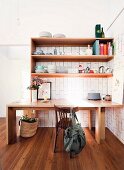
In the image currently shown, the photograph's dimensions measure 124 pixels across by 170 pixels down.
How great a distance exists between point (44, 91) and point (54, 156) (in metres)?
1.43

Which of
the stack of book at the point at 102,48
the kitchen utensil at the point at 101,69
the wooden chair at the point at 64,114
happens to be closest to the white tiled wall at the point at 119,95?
the stack of book at the point at 102,48

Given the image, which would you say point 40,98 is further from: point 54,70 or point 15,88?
point 15,88

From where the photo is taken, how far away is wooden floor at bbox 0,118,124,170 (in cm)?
177

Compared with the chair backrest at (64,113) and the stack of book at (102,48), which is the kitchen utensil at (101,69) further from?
the chair backrest at (64,113)

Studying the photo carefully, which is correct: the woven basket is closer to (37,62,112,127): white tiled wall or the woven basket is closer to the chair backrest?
the chair backrest

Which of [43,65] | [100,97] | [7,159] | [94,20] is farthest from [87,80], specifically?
[7,159]

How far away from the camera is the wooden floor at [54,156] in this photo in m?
1.77

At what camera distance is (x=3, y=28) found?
3.14m

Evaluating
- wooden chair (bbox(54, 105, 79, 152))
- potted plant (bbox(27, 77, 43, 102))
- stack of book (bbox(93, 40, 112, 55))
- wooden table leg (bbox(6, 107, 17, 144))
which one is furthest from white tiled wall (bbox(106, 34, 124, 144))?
wooden table leg (bbox(6, 107, 17, 144))

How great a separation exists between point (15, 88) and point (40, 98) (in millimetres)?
1669

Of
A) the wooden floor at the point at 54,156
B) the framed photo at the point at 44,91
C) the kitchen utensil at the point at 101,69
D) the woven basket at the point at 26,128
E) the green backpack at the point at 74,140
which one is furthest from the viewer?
the framed photo at the point at 44,91

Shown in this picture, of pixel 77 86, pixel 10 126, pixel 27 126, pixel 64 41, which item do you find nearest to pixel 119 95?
pixel 77 86

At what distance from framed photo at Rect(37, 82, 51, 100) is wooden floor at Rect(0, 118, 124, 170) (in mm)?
849

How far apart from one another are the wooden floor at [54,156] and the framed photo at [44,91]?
0.85 meters
